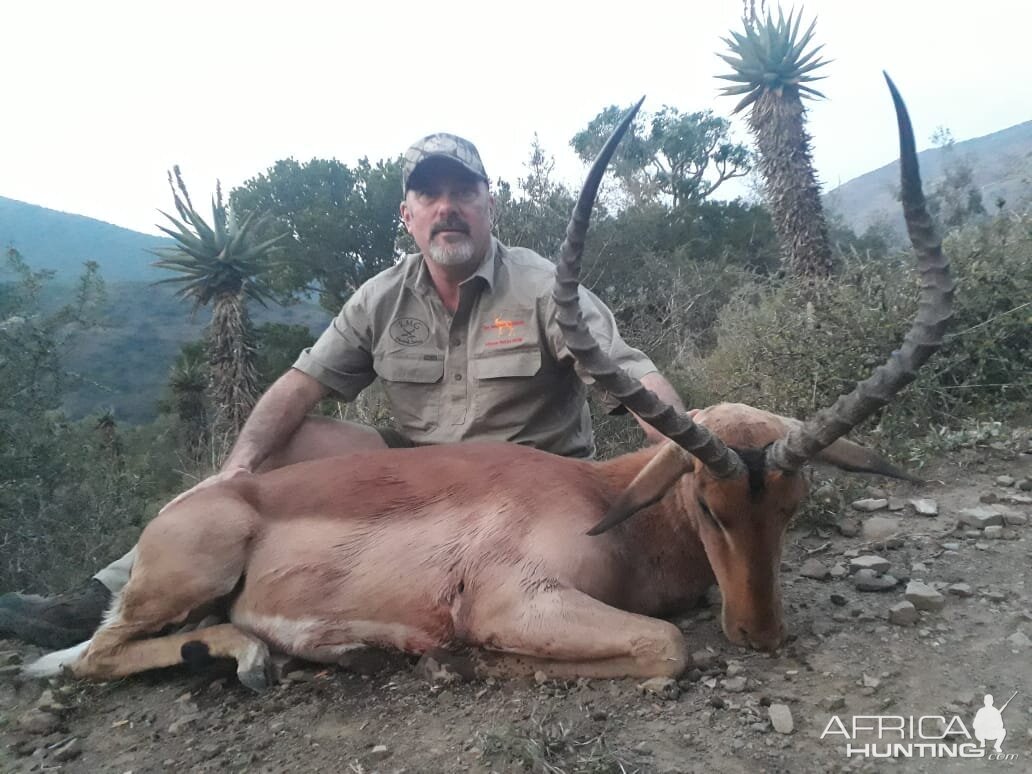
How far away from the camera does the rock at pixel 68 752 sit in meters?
3.26

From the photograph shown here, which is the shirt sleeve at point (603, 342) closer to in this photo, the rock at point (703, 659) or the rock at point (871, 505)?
the rock at point (871, 505)

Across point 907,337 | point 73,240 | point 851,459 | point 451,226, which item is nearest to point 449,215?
point 451,226

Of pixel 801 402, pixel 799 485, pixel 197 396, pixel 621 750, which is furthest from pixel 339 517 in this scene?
pixel 197 396

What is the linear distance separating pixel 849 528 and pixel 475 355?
269cm

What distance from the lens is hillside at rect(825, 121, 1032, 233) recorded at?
27062 mm

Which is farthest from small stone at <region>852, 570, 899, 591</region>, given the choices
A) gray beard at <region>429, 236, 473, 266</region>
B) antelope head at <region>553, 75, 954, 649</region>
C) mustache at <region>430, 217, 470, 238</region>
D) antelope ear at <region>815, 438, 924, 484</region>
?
mustache at <region>430, 217, 470, 238</region>

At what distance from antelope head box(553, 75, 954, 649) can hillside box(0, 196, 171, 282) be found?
42711 millimetres

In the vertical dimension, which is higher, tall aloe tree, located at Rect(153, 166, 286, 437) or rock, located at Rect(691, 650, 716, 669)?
tall aloe tree, located at Rect(153, 166, 286, 437)

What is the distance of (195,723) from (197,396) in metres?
15.8

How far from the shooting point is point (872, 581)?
390cm

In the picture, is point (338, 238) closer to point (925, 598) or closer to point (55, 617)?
point (55, 617)

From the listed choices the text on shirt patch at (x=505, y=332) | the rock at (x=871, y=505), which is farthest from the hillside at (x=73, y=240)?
the rock at (x=871, y=505)

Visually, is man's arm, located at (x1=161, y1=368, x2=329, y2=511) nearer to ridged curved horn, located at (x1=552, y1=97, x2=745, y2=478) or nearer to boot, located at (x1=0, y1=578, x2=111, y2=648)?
boot, located at (x1=0, y1=578, x2=111, y2=648)

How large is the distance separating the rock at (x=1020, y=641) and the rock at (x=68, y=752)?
398cm
